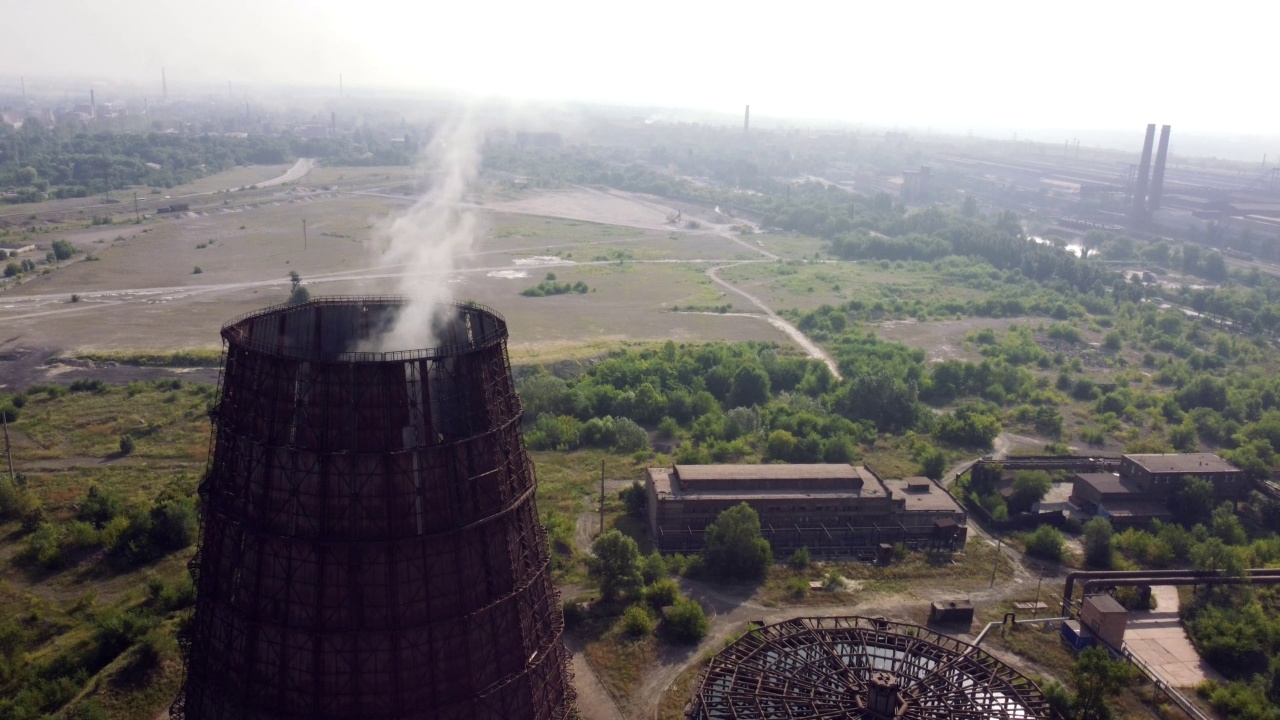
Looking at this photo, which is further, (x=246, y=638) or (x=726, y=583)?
(x=726, y=583)

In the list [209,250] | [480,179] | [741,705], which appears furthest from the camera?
[480,179]

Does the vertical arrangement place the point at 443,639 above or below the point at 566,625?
above

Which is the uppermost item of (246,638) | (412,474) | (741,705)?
(412,474)

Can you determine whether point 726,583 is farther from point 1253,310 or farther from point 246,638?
point 1253,310

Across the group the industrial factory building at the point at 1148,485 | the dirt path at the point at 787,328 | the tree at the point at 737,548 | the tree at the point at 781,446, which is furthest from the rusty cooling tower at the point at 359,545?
the dirt path at the point at 787,328

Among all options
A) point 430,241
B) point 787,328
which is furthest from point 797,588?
point 430,241

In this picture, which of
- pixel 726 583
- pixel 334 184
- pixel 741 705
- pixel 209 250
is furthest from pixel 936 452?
pixel 334 184
